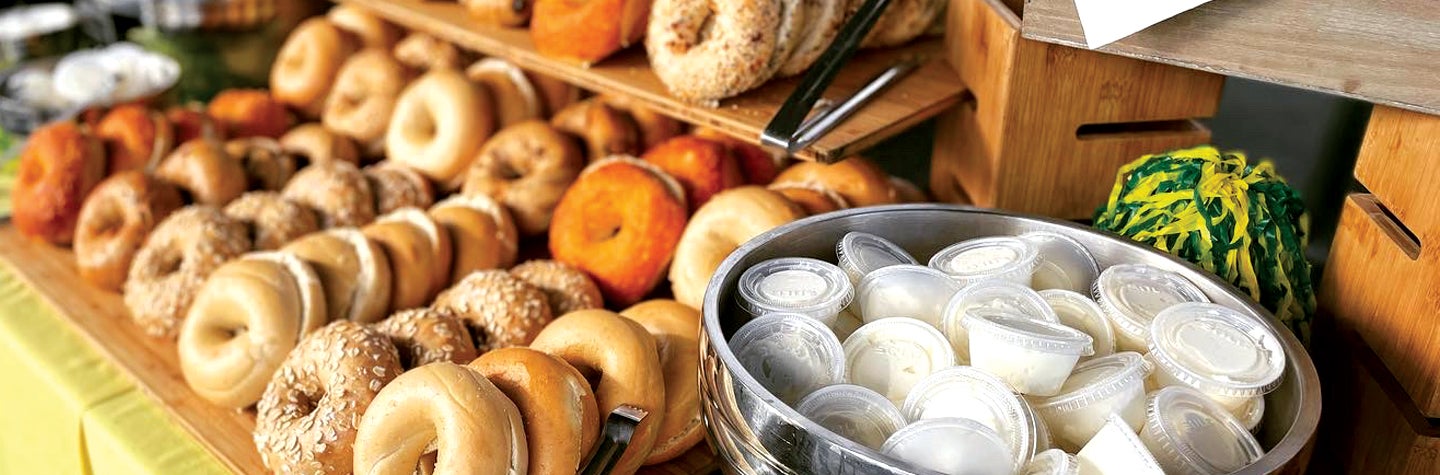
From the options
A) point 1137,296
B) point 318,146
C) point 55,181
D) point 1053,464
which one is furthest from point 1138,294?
point 55,181

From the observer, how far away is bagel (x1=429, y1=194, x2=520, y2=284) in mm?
1948

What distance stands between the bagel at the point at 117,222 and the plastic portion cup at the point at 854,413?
5.38 ft

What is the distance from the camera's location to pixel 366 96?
2.57 m

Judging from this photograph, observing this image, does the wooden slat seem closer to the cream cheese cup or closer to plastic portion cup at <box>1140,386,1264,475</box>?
the cream cheese cup

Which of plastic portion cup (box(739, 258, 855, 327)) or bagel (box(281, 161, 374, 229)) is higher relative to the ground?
plastic portion cup (box(739, 258, 855, 327))

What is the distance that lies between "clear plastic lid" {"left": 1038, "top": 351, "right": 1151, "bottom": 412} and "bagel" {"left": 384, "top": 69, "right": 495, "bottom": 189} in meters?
1.54

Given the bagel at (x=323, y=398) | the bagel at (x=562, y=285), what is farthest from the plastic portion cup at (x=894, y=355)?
the bagel at (x=562, y=285)

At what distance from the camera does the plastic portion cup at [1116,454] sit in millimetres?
969

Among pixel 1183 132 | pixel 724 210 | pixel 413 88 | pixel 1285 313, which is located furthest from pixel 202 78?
pixel 1285 313

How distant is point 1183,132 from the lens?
1736 mm

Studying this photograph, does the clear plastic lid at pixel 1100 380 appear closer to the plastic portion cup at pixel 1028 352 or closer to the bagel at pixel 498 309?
the plastic portion cup at pixel 1028 352

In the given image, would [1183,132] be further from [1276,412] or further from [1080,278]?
[1276,412]

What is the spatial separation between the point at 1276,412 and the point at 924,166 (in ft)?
4.96

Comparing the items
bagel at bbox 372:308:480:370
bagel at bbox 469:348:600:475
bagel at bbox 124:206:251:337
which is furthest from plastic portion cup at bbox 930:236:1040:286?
bagel at bbox 124:206:251:337
